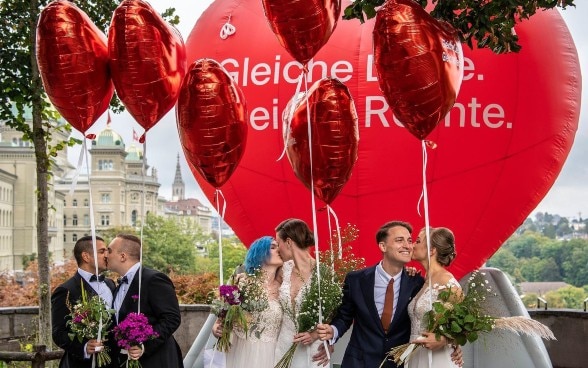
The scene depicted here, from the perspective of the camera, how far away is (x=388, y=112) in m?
8.22

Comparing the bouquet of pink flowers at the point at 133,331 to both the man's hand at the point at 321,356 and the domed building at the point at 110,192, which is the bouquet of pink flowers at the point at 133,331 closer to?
the man's hand at the point at 321,356

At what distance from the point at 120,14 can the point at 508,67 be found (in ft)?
12.0

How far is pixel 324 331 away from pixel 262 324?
668 mm

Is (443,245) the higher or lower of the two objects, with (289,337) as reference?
higher

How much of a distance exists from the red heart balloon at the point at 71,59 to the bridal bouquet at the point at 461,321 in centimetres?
258

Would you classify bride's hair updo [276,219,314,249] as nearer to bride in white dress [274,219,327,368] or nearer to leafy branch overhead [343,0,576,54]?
bride in white dress [274,219,327,368]

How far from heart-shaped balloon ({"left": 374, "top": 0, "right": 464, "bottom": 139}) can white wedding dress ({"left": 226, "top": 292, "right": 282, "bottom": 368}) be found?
5.23ft

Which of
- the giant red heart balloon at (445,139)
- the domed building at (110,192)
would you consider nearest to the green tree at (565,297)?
the giant red heart balloon at (445,139)

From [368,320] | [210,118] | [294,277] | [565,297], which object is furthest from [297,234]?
[565,297]

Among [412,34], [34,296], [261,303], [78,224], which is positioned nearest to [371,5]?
[412,34]

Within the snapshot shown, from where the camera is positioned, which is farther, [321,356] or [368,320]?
[321,356]

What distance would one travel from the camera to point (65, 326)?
6.14 metres

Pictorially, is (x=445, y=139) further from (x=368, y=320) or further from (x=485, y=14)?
(x=368, y=320)

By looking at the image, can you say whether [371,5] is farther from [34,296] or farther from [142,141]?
[34,296]
